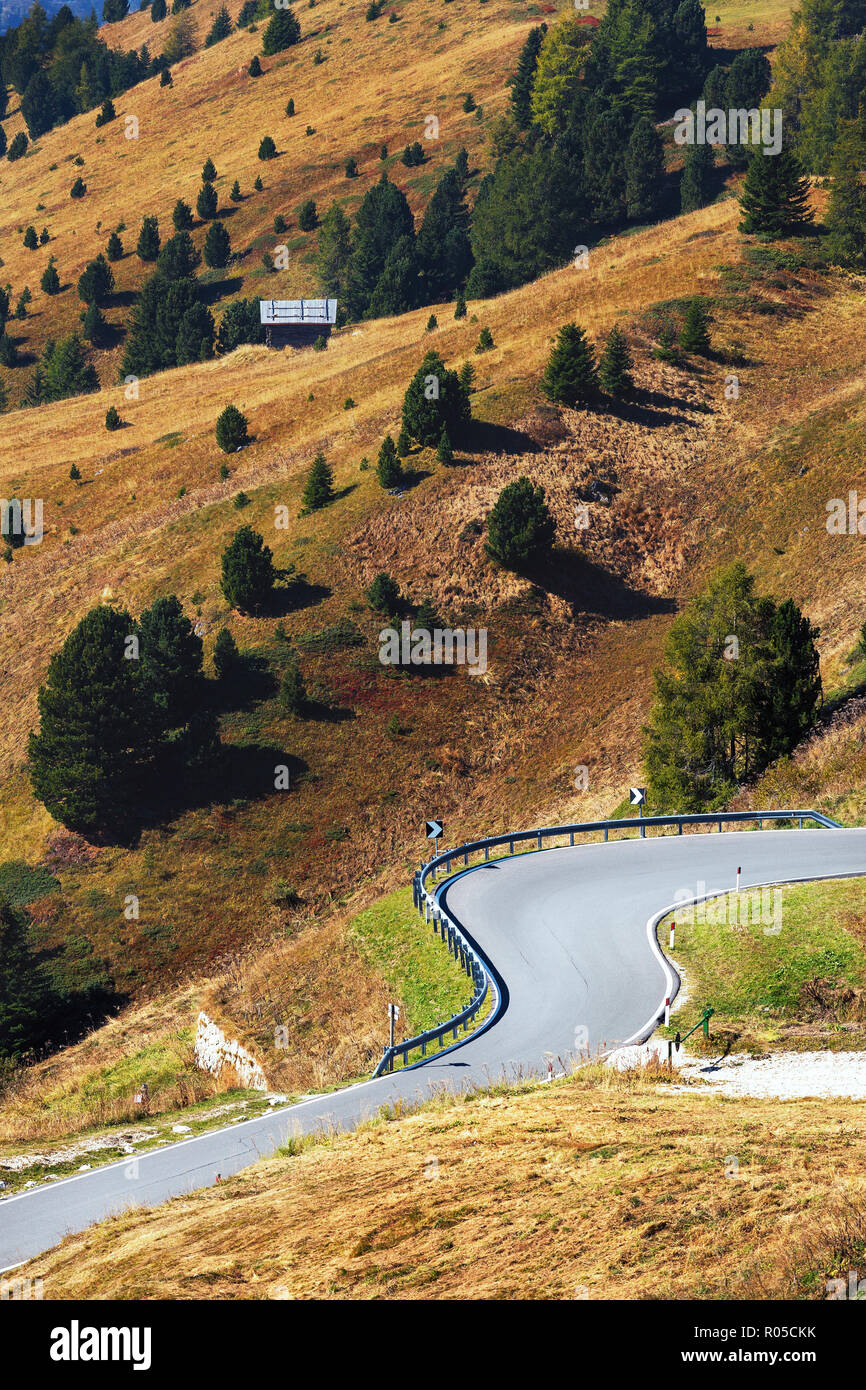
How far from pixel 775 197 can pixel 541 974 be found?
234 feet

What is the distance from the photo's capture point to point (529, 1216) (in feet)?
37.6

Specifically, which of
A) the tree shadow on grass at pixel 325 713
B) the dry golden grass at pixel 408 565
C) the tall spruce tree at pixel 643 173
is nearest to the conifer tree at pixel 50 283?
the dry golden grass at pixel 408 565

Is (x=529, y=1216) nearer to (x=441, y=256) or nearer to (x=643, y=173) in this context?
(x=441, y=256)

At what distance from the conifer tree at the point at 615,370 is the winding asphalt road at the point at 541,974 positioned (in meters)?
38.9

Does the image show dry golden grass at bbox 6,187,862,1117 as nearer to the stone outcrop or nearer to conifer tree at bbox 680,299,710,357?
the stone outcrop

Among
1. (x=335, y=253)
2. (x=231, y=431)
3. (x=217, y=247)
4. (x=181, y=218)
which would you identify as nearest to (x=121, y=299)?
(x=217, y=247)

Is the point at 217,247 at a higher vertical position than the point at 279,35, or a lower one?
lower

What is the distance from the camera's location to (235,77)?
14838 cm

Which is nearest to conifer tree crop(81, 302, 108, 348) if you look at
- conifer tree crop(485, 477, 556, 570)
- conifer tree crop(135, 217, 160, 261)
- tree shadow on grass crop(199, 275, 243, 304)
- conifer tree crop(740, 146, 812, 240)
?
tree shadow on grass crop(199, 275, 243, 304)

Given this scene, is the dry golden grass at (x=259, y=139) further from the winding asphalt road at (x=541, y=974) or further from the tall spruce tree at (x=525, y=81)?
the winding asphalt road at (x=541, y=974)

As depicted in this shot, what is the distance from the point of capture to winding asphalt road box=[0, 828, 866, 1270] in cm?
1570

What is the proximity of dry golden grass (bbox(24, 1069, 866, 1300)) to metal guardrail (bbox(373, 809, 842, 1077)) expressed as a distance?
178 inches

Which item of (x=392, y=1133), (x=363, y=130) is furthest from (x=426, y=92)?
(x=392, y=1133)

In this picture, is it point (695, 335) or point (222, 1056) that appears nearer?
point (222, 1056)
